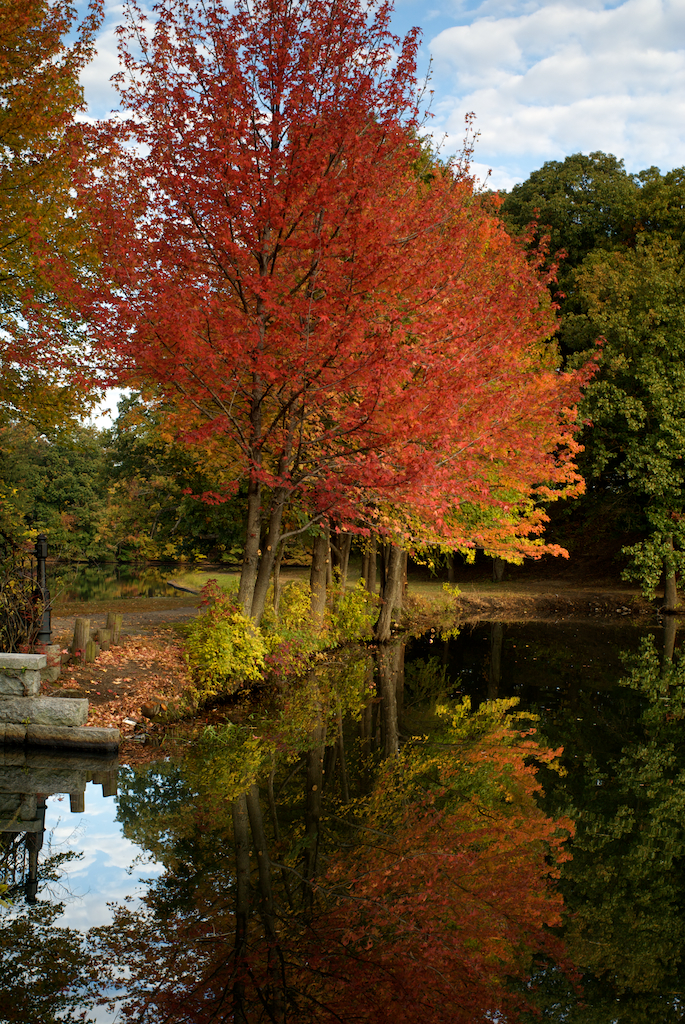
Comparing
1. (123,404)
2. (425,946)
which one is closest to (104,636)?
(425,946)

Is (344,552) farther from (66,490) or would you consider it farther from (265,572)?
(66,490)

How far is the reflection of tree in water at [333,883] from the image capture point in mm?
4344

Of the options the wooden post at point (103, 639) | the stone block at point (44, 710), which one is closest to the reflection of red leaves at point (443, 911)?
the stone block at point (44, 710)

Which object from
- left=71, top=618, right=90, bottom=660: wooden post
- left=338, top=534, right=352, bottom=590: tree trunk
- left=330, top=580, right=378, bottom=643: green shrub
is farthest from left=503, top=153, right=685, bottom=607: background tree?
left=71, top=618, right=90, bottom=660: wooden post

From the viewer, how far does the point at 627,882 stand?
6.16m

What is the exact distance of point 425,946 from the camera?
491 centimetres

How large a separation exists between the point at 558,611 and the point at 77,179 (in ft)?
74.9

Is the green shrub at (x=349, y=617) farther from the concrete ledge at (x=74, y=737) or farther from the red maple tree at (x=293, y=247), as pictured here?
the concrete ledge at (x=74, y=737)

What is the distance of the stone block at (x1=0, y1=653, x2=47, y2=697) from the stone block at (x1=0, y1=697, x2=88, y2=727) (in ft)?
0.29

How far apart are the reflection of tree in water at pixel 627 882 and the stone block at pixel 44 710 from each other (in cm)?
524

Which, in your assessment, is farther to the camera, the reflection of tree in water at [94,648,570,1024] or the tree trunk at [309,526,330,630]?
the tree trunk at [309,526,330,630]

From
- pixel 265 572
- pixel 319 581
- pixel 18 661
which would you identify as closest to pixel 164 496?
pixel 319 581

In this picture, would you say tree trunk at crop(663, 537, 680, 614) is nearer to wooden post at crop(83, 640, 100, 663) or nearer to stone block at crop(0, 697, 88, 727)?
wooden post at crop(83, 640, 100, 663)

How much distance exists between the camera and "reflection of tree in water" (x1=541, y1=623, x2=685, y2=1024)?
14.7ft
